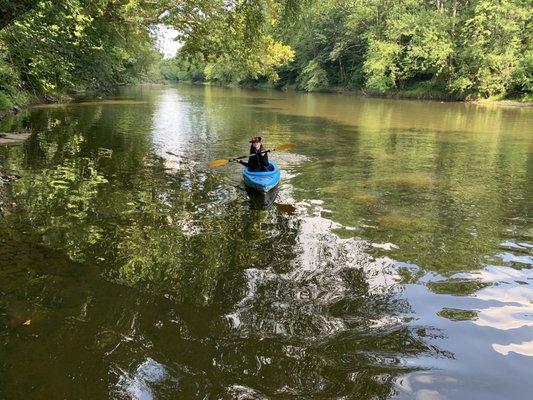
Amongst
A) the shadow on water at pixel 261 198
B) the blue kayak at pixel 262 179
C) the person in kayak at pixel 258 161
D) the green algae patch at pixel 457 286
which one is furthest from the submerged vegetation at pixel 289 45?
the green algae patch at pixel 457 286

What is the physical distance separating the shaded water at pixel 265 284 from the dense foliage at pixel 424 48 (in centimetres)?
1562

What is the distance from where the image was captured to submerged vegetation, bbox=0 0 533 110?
16119 mm

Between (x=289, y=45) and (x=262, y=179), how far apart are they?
3907 centimetres

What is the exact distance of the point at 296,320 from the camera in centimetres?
516

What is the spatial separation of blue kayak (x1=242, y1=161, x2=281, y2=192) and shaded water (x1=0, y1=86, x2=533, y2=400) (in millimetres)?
403

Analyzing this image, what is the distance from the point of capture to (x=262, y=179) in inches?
410

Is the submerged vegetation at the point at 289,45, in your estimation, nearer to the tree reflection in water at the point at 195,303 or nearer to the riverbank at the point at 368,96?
the riverbank at the point at 368,96

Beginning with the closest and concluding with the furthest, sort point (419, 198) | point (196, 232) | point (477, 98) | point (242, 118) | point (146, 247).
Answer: point (146, 247), point (196, 232), point (419, 198), point (242, 118), point (477, 98)

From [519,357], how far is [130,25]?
2052 cm

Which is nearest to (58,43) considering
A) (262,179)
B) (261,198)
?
(262,179)

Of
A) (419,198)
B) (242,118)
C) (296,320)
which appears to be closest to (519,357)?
(296,320)

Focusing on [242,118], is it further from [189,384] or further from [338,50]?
[338,50]

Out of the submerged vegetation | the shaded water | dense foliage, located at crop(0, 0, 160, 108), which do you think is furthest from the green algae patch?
dense foliage, located at crop(0, 0, 160, 108)

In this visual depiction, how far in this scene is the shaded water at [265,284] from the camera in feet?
13.8
